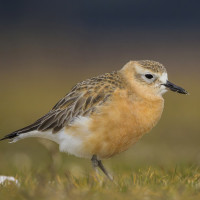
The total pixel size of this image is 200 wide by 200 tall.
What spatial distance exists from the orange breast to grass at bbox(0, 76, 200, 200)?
0.43 meters

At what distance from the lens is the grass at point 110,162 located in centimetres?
597

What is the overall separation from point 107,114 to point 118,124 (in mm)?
218

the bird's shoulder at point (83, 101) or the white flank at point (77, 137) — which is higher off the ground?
the bird's shoulder at point (83, 101)

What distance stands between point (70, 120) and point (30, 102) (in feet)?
50.2

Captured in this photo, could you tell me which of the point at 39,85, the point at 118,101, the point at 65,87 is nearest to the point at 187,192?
the point at 118,101

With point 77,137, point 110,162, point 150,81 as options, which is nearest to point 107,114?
point 77,137

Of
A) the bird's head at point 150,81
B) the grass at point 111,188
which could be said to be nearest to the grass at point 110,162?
the grass at point 111,188

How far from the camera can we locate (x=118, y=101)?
750cm

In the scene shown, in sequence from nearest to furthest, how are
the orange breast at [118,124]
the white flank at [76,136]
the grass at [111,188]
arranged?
the grass at [111,188] < the orange breast at [118,124] < the white flank at [76,136]

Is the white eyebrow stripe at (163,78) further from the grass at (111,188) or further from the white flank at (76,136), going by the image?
the grass at (111,188)

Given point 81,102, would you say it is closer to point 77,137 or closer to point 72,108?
point 72,108

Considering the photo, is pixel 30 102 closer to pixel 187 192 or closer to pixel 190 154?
pixel 190 154

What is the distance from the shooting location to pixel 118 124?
288 inches

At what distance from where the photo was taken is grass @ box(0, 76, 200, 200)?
5.97 metres
